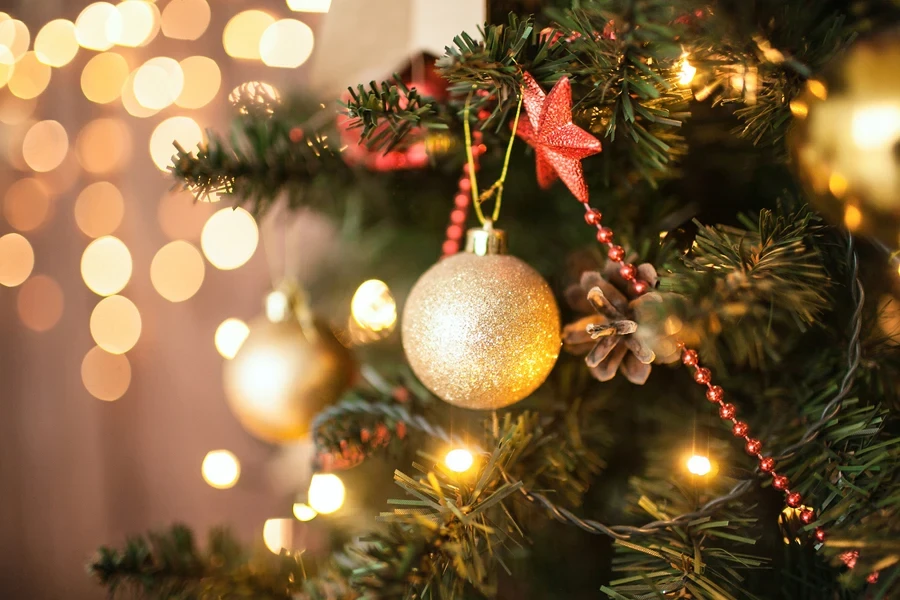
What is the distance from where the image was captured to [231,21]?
0.91 meters

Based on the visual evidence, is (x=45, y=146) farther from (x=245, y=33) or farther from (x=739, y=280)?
(x=739, y=280)

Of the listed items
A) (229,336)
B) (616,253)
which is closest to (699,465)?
(616,253)

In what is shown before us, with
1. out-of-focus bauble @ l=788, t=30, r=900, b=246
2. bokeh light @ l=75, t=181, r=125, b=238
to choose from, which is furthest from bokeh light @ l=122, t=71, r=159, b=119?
out-of-focus bauble @ l=788, t=30, r=900, b=246

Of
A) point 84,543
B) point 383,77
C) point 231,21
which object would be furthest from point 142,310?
point 383,77

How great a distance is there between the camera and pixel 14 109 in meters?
0.85

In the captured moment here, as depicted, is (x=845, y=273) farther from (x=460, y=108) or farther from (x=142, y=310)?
(x=142, y=310)

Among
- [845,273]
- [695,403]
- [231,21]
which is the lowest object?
[695,403]

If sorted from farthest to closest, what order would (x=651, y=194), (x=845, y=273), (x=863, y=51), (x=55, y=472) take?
1. (x=55, y=472)
2. (x=651, y=194)
3. (x=845, y=273)
4. (x=863, y=51)

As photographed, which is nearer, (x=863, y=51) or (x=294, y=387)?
(x=863, y=51)

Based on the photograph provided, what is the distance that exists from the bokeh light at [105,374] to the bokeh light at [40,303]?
73 mm

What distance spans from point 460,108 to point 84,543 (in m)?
0.90

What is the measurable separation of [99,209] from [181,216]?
115 millimetres

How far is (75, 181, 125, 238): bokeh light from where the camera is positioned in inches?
35.4

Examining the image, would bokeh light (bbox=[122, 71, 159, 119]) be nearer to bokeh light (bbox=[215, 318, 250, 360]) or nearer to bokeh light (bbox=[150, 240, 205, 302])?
bokeh light (bbox=[150, 240, 205, 302])
